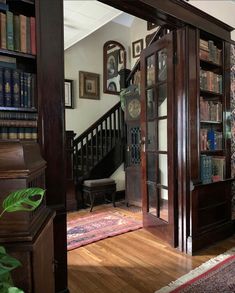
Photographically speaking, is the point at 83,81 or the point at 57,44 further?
→ the point at 83,81

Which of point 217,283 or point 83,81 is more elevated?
point 83,81

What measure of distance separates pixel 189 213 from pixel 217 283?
2.09 feet

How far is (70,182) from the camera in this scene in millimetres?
3725

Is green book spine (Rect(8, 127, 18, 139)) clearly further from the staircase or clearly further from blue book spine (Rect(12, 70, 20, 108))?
the staircase

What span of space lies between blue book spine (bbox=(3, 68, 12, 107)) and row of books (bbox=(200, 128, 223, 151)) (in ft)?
5.93

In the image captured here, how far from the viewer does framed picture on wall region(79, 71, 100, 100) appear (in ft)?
16.3

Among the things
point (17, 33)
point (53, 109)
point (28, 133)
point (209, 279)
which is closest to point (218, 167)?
point (209, 279)

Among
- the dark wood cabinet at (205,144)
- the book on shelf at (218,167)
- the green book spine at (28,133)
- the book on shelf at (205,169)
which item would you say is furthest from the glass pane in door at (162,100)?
the green book spine at (28,133)

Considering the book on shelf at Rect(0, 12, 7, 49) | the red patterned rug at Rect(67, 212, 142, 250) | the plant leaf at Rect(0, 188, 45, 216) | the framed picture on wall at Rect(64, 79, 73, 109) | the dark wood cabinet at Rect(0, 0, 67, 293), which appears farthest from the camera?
the framed picture on wall at Rect(64, 79, 73, 109)

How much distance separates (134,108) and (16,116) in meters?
2.64

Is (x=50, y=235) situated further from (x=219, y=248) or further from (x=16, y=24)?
(x=219, y=248)

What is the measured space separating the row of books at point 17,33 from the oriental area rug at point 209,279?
5.98ft

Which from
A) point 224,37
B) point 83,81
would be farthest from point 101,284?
point 83,81

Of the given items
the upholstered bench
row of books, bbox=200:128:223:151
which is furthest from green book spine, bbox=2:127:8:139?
the upholstered bench
